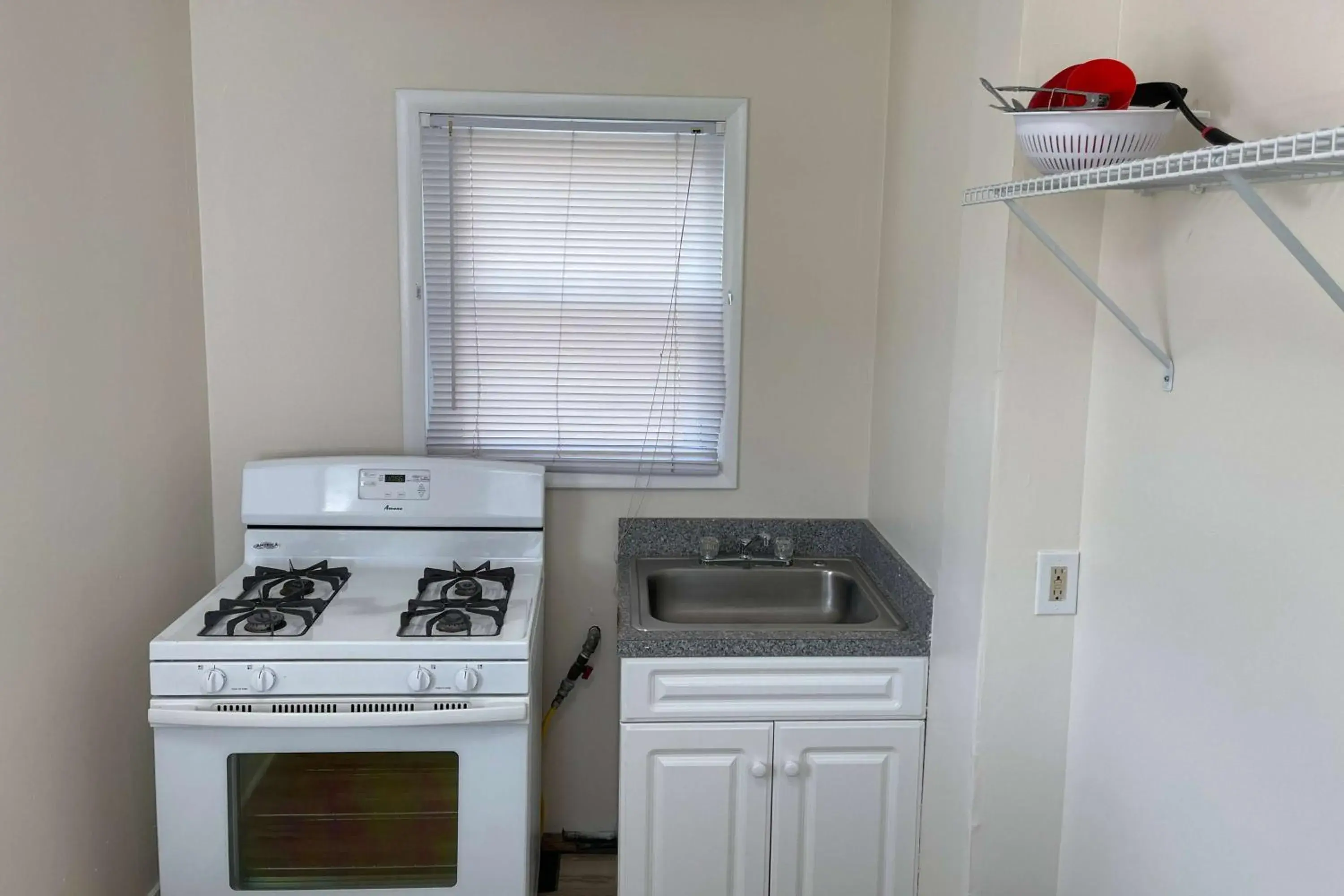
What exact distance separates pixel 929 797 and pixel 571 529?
1.10m

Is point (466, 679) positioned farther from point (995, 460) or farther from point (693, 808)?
point (995, 460)

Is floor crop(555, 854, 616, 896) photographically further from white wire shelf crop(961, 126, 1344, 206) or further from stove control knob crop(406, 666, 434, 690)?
white wire shelf crop(961, 126, 1344, 206)

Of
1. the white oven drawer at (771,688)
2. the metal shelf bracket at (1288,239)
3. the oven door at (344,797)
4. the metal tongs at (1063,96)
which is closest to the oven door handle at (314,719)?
the oven door at (344,797)

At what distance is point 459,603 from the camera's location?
7.52ft

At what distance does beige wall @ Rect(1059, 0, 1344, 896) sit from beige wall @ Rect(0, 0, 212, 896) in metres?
1.85

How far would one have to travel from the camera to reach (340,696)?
2070mm

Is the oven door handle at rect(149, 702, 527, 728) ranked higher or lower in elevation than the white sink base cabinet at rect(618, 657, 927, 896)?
higher

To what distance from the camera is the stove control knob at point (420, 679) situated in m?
2.07

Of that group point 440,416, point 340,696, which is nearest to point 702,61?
point 440,416

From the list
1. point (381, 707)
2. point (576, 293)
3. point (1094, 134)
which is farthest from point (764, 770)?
point (1094, 134)

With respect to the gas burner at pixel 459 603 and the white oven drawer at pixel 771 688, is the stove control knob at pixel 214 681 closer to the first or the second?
the gas burner at pixel 459 603

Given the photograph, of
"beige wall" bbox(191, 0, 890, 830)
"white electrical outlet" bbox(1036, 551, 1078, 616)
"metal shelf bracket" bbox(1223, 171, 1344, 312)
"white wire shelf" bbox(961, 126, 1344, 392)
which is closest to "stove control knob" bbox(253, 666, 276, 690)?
"beige wall" bbox(191, 0, 890, 830)

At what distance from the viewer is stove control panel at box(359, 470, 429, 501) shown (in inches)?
102

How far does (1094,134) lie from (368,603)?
1.70 meters
